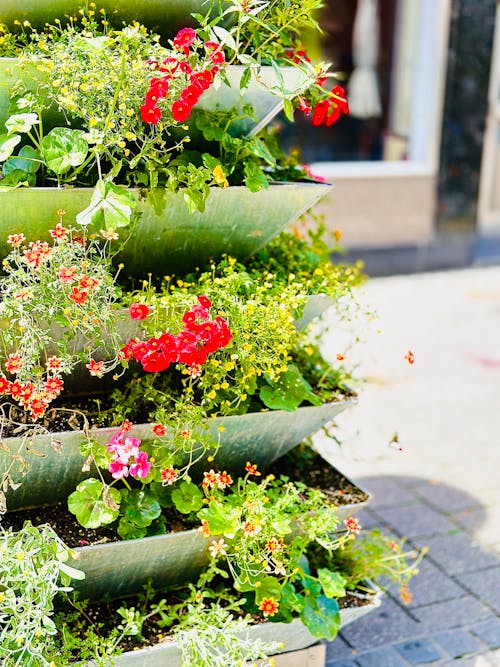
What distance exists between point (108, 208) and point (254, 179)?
1.57 feet

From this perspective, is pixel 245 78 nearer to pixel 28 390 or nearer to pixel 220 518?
pixel 28 390

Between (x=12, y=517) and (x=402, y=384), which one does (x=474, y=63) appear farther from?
(x=12, y=517)

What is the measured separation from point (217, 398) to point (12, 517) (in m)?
0.72

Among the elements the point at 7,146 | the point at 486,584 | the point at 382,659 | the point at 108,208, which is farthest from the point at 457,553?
the point at 7,146

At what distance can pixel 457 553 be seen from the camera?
3850mm

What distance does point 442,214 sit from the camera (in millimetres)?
8922

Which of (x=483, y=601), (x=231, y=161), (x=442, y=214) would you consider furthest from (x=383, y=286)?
(x=231, y=161)

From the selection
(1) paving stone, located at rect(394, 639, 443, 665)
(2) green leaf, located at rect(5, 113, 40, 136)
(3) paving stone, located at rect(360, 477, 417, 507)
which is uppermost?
(2) green leaf, located at rect(5, 113, 40, 136)

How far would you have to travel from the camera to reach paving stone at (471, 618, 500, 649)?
10.5 ft

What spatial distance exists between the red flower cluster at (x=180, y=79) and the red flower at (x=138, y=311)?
0.50 metres

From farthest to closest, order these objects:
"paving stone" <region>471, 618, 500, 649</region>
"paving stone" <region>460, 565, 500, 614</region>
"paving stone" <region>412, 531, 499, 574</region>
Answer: "paving stone" <region>412, 531, 499, 574</region>, "paving stone" <region>460, 565, 500, 614</region>, "paving stone" <region>471, 618, 500, 649</region>

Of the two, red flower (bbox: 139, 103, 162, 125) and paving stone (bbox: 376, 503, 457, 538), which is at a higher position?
red flower (bbox: 139, 103, 162, 125)

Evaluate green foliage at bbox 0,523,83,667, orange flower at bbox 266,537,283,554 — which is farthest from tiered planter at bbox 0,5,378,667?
orange flower at bbox 266,537,283,554

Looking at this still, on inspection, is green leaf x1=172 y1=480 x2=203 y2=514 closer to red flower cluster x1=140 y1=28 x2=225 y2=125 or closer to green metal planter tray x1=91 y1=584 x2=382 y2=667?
green metal planter tray x1=91 y1=584 x2=382 y2=667
